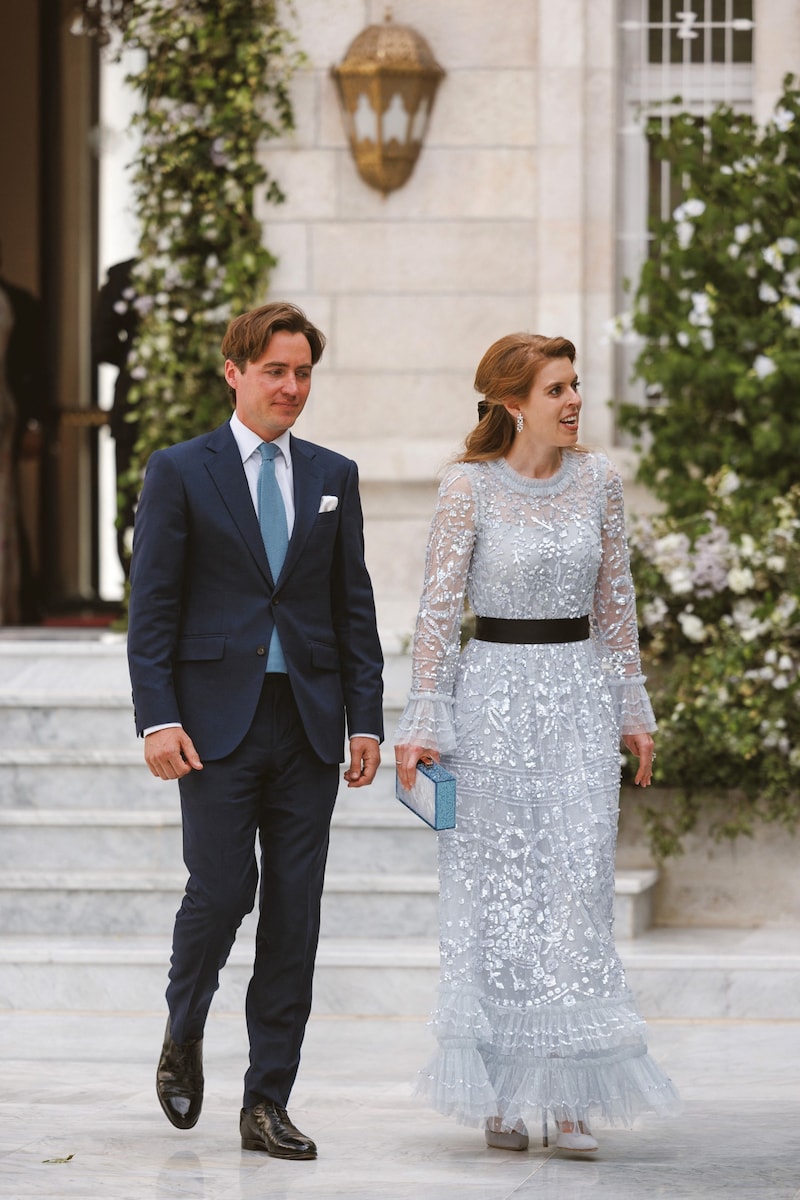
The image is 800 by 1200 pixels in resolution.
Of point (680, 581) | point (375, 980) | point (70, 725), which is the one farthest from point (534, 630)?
point (70, 725)

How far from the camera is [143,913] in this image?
22.1 ft

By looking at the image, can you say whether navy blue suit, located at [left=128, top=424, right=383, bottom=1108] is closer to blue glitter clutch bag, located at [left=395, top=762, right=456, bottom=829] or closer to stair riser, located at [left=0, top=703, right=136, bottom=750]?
blue glitter clutch bag, located at [left=395, top=762, right=456, bottom=829]

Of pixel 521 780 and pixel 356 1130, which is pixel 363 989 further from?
pixel 521 780

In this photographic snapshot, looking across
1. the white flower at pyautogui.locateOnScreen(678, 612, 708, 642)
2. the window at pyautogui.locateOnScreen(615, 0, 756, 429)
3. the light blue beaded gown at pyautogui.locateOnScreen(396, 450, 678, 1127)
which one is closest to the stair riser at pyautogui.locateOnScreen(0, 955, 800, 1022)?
the white flower at pyautogui.locateOnScreen(678, 612, 708, 642)

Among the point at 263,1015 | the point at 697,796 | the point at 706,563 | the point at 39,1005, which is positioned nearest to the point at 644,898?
the point at 697,796

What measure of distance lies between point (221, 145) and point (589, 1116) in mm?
4725

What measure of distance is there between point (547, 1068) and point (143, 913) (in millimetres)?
2425

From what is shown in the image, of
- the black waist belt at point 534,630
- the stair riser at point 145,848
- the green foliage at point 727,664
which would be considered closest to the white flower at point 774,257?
the green foliage at point 727,664

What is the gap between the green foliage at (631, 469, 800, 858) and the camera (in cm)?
676

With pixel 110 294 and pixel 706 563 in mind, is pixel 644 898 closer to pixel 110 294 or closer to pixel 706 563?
pixel 706 563

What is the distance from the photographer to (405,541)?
823cm

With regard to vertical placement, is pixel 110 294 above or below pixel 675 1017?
above

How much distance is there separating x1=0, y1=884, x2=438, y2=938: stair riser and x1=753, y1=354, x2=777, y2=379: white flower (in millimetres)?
2210

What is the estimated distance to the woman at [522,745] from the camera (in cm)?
466
